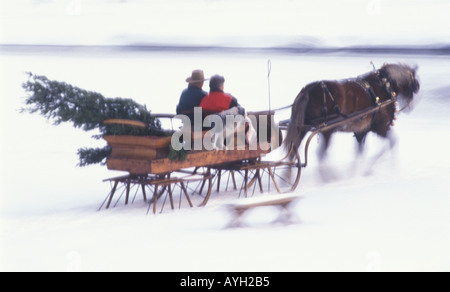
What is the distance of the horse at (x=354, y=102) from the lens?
10.8 m

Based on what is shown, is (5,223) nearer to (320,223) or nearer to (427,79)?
(320,223)

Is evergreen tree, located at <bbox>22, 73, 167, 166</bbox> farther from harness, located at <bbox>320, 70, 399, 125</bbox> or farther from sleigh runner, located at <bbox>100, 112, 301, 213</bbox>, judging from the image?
harness, located at <bbox>320, 70, 399, 125</bbox>

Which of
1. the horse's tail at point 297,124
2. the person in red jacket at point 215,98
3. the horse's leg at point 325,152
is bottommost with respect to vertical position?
the horse's leg at point 325,152

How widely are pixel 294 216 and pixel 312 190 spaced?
5.33 ft

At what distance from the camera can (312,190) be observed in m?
10.6

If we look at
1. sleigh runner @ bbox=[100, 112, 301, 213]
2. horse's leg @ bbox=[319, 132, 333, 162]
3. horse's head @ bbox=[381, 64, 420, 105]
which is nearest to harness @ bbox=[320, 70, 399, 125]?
horse's head @ bbox=[381, 64, 420, 105]

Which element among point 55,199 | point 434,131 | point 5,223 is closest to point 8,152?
point 55,199

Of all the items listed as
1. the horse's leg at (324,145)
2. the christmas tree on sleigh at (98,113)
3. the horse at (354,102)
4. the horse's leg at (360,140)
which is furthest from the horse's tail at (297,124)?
the christmas tree on sleigh at (98,113)

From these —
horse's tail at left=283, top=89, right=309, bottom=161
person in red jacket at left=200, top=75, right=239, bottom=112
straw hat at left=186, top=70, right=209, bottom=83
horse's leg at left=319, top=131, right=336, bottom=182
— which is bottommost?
horse's leg at left=319, top=131, right=336, bottom=182

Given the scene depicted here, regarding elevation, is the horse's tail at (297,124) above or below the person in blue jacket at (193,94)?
below

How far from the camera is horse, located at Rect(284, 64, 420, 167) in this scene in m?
10.8

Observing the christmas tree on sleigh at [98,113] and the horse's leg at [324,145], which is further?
the horse's leg at [324,145]

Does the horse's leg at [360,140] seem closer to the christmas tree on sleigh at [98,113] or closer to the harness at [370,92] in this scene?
the harness at [370,92]

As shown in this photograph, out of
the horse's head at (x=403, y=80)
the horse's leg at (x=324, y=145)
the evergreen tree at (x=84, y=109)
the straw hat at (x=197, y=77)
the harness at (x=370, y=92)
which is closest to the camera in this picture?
the evergreen tree at (x=84, y=109)
